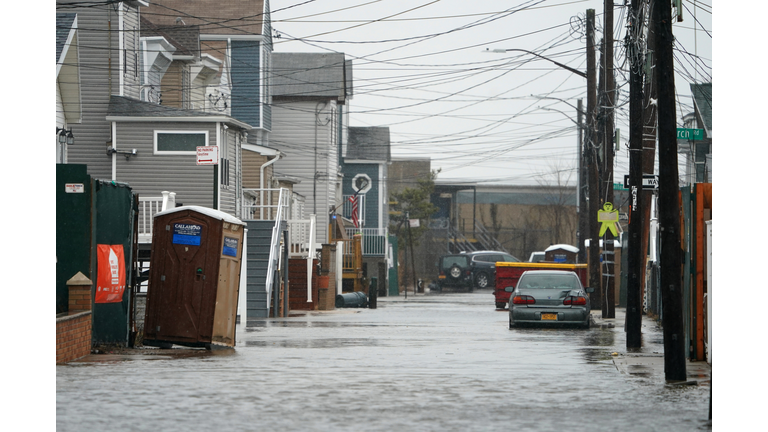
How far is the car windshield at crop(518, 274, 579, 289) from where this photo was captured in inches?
957

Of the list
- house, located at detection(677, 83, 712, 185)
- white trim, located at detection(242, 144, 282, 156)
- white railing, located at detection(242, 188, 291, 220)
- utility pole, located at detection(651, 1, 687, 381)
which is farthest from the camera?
white trim, located at detection(242, 144, 282, 156)

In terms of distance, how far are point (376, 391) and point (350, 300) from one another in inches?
1068

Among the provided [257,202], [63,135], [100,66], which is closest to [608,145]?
[63,135]

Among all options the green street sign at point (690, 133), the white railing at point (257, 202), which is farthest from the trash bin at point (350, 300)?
the green street sign at point (690, 133)

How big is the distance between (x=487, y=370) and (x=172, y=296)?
511 cm

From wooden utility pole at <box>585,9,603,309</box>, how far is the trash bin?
9.18 metres

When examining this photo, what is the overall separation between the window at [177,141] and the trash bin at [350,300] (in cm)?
896

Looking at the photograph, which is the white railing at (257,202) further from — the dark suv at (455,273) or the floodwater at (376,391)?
the dark suv at (455,273)

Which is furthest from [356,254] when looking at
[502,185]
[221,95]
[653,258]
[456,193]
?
[502,185]

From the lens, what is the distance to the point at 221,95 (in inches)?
1590

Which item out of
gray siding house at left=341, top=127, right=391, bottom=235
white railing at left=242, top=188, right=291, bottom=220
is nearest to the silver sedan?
white railing at left=242, top=188, right=291, bottom=220

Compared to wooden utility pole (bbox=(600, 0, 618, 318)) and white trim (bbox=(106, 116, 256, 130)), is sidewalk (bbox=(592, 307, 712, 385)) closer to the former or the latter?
wooden utility pole (bbox=(600, 0, 618, 318))

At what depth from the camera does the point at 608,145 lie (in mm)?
27797

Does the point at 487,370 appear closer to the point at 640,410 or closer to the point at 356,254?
the point at 640,410
